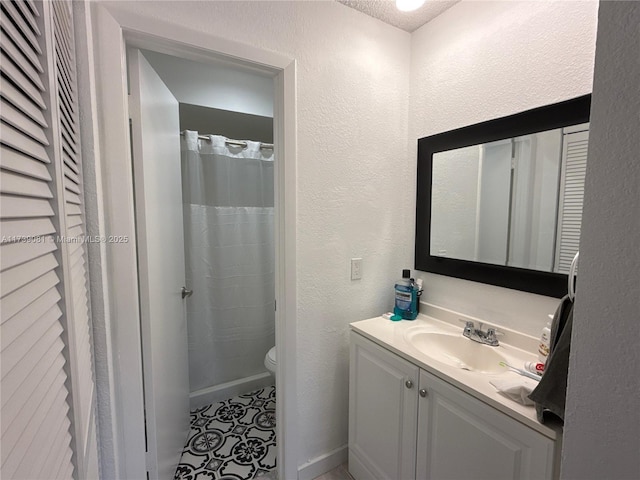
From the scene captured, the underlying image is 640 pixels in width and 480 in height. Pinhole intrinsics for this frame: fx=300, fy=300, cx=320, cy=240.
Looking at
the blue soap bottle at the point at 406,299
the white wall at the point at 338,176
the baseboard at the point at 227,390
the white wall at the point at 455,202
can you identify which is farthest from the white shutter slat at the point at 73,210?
the baseboard at the point at 227,390

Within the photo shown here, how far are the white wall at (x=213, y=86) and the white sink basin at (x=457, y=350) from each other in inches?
69.7

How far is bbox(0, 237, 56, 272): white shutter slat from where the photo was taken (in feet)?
1.15

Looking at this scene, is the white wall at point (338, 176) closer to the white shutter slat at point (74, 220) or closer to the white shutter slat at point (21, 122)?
the white shutter slat at point (74, 220)

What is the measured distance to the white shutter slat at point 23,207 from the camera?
0.36m

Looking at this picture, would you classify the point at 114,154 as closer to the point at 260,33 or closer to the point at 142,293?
the point at 142,293

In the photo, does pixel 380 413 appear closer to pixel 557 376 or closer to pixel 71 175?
pixel 557 376

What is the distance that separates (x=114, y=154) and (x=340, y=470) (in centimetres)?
183

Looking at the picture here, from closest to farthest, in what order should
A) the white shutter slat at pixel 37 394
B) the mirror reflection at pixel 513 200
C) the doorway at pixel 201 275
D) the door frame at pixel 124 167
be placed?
1. the white shutter slat at pixel 37 394
2. the door frame at pixel 124 167
3. the mirror reflection at pixel 513 200
4. the doorway at pixel 201 275

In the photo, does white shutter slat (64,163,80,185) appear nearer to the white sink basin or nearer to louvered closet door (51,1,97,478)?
louvered closet door (51,1,97,478)

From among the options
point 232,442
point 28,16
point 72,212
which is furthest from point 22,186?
point 232,442

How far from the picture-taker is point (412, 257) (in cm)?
172

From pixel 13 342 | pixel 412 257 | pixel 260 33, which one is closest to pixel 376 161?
pixel 412 257

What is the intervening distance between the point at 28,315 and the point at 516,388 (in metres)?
1.15

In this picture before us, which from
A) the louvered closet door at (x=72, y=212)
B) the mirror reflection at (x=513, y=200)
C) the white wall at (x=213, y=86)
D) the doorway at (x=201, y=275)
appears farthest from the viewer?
the white wall at (x=213, y=86)
